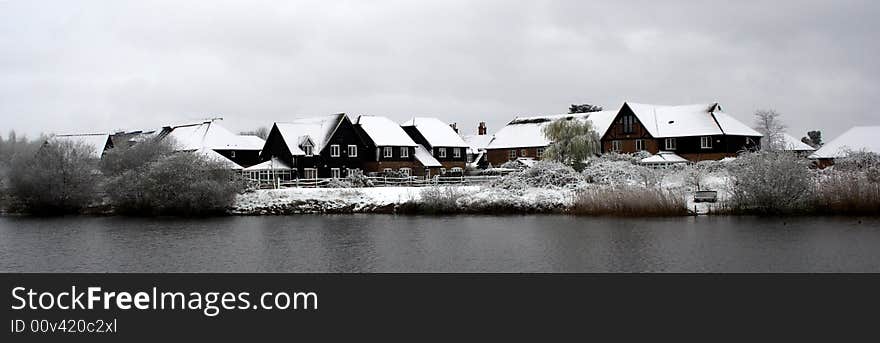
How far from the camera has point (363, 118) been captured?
78.1 m

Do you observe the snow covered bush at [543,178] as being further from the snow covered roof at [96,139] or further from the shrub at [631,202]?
the snow covered roof at [96,139]

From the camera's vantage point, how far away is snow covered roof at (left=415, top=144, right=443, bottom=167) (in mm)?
76625

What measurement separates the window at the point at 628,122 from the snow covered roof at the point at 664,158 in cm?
430

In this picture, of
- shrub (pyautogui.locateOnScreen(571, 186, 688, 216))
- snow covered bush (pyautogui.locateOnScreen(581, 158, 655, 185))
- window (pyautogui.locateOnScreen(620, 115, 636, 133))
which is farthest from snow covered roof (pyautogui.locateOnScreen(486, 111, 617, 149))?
shrub (pyautogui.locateOnScreen(571, 186, 688, 216))

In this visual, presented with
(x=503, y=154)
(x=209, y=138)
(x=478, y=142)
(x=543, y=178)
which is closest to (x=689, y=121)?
(x=503, y=154)

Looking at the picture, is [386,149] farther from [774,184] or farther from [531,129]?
[774,184]

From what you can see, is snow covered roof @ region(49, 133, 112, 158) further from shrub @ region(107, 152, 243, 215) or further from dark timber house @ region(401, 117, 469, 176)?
shrub @ region(107, 152, 243, 215)

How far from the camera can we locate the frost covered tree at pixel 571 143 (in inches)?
2308

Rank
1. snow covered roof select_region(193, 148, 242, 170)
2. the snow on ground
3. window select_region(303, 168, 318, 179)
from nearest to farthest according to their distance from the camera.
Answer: the snow on ground, snow covered roof select_region(193, 148, 242, 170), window select_region(303, 168, 318, 179)

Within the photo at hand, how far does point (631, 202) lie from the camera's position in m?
41.9

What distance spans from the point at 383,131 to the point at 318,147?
816 centimetres
